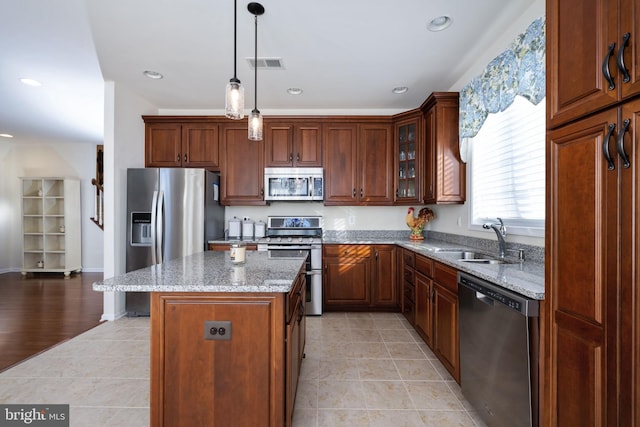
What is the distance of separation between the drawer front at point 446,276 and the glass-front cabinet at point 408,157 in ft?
4.43

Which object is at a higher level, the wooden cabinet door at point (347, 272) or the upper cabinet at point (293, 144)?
the upper cabinet at point (293, 144)

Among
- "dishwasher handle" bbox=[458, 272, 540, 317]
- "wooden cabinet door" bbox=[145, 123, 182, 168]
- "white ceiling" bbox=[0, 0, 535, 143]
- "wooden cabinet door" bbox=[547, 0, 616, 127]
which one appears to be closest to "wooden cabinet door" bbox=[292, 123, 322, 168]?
"white ceiling" bbox=[0, 0, 535, 143]

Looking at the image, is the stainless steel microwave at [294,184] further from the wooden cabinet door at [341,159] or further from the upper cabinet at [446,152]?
the upper cabinet at [446,152]

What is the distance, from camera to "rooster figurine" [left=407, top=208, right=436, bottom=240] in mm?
3738

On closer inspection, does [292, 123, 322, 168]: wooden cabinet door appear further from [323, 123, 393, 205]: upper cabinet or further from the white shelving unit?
the white shelving unit

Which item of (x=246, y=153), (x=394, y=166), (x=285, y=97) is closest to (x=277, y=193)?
(x=246, y=153)

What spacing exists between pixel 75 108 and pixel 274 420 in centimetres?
502

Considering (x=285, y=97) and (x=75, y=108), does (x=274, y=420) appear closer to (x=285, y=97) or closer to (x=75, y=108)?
(x=285, y=97)

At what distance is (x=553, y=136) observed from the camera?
1139mm

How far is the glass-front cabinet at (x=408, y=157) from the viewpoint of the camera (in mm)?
Result: 3512

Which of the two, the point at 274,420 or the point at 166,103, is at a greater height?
the point at 166,103

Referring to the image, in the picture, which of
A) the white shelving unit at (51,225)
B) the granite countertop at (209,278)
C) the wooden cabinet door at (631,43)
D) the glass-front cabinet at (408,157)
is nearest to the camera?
the wooden cabinet door at (631,43)

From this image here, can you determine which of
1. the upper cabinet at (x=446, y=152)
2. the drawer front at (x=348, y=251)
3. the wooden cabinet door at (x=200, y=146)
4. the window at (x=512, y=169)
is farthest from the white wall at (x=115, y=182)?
the window at (x=512, y=169)

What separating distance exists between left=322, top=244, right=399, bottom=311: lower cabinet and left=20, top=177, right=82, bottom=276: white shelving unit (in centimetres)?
532
